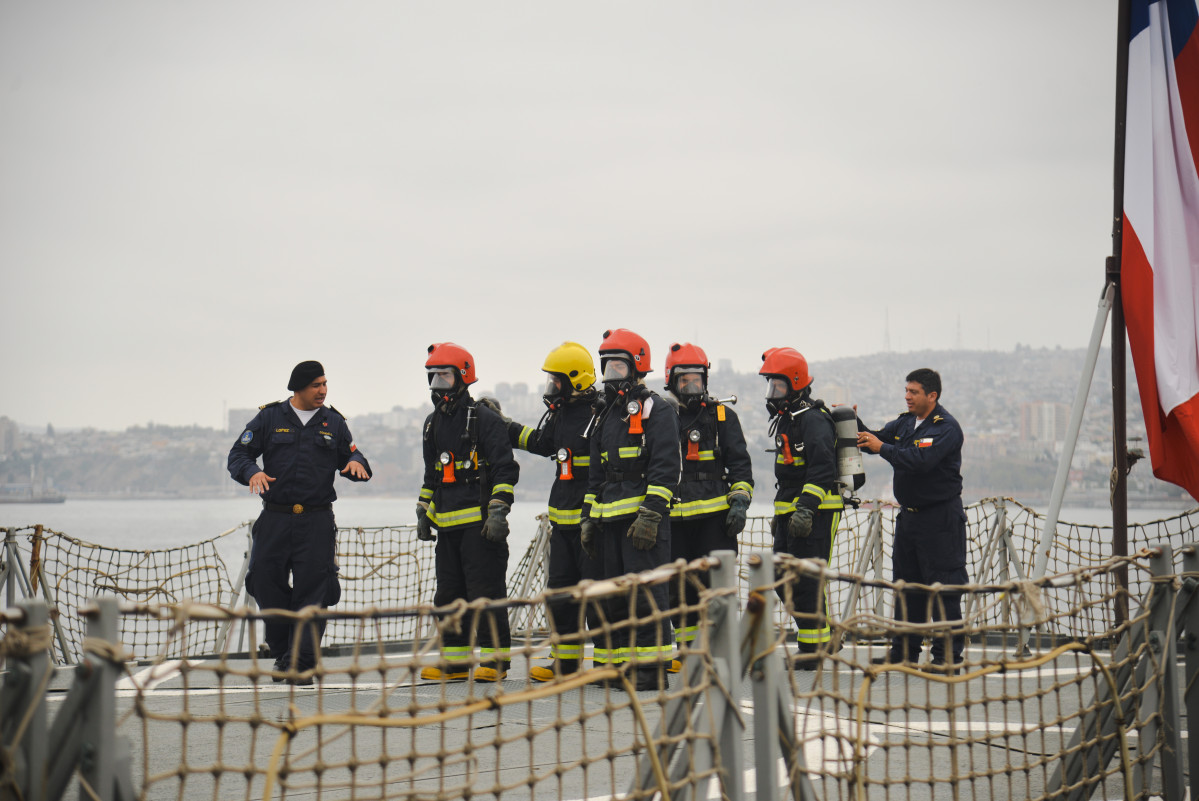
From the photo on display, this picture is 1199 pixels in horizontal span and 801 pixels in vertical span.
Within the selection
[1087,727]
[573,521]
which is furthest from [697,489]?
[1087,727]

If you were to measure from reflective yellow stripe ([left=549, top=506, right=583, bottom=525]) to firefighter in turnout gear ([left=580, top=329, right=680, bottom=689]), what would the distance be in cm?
21

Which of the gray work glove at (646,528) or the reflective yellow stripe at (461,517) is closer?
the gray work glove at (646,528)

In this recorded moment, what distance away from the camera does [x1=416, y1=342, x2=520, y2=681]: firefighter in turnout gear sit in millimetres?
7215

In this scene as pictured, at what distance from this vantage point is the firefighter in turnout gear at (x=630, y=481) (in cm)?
669

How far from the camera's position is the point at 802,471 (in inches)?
308

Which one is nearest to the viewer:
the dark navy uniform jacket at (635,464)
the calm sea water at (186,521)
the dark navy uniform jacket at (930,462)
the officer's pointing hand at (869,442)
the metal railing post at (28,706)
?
the metal railing post at (28,706)

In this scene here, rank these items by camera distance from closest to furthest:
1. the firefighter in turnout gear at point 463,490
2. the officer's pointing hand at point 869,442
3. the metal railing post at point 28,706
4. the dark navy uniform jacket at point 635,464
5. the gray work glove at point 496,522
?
the metal railing post at point 28,706 → the dark navy uniform jacket at point 635,464 → the gray work glove at point 496,522 → the firefighter in turnout gear at point 463,490 → the officer's pointing hand at point 869,442

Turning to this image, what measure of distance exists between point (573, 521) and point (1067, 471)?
331cm

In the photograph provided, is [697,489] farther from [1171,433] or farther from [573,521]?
[1171,433]

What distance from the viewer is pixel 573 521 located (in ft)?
24.0

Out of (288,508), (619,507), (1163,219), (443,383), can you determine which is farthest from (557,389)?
(1163,219)

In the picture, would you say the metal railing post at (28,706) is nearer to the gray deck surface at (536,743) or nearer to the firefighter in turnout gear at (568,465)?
the gray deck surface at (536,743)

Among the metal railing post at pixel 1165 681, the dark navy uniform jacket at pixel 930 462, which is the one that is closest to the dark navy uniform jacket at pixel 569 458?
the dark navy uniform jacket at pixel 930 462

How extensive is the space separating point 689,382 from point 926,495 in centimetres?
184
